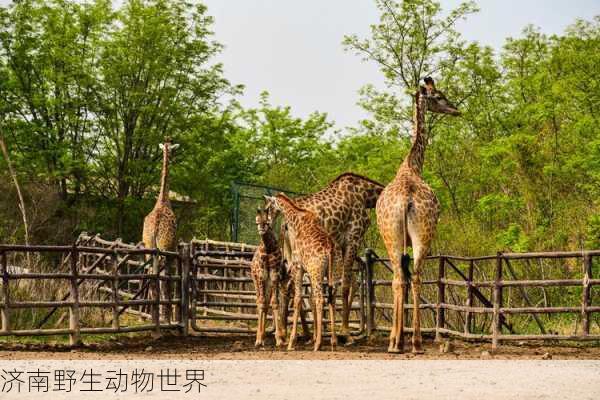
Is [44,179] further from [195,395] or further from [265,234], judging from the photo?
[195,395]

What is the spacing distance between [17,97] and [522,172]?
16.8 m

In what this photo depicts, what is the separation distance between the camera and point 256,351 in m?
13.2

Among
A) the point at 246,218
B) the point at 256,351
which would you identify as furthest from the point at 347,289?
the point at 246,218

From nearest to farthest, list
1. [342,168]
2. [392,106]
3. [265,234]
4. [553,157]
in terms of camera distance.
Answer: [265,234]
[553,157]
[392,106]
[342,168]

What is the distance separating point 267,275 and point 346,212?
176 cm

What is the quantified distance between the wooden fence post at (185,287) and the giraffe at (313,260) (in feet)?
8.21


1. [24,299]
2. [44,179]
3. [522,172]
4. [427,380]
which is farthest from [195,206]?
→ [427,380]

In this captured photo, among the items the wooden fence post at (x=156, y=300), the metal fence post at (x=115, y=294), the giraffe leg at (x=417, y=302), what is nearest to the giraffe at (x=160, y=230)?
the wooden fence post at (x=156, y=300)

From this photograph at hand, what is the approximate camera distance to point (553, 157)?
25984 mm

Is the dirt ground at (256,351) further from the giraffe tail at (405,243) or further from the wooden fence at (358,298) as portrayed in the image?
the giraffe tail at (405,243)

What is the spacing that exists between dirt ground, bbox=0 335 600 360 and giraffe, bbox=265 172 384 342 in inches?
37.3

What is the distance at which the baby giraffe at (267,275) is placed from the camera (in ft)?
45.0

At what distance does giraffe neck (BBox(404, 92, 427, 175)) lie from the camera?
14008 millimetres

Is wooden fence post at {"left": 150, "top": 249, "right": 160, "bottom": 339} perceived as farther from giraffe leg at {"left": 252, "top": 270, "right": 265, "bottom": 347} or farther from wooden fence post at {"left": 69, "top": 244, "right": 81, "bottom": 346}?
giraffe leg at {"left": 252, "top": 270, "right": 265, "bottom": 347}
